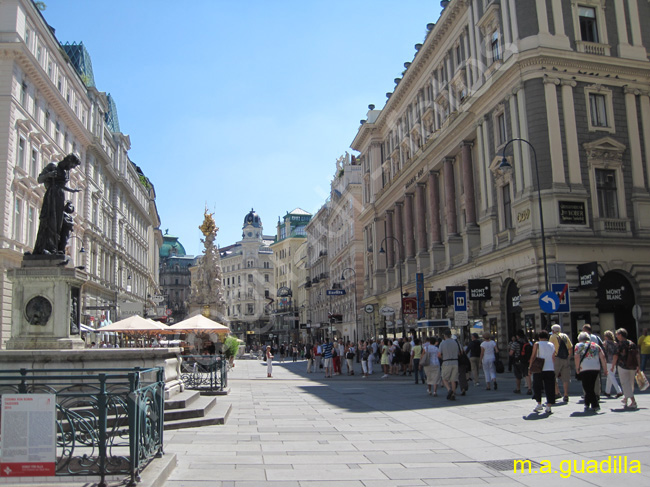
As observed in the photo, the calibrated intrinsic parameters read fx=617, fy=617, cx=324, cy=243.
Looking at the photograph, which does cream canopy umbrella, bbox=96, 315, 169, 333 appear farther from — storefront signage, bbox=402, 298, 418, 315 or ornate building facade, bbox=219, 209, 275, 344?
ornate building facade, bbox=219, 209, 275, 344

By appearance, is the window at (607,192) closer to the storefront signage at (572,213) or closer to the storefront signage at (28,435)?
the storefront signage at (572,213)

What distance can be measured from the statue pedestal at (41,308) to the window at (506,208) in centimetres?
2230

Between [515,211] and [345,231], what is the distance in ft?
149

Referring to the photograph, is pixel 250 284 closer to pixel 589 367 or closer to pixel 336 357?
pixel 336 357

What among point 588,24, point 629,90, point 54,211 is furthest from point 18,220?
point 629,90

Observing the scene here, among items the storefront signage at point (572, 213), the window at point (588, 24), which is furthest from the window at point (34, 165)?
the window at point (588, 24)

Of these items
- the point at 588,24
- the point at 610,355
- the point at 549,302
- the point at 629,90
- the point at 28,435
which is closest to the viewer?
the point at 28,435

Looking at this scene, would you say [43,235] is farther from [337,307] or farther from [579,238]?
[337,307]

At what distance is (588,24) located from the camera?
29797 mm

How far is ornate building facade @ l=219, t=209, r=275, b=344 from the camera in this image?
130250mm

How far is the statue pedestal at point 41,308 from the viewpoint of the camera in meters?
12.5

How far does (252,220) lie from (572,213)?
11786 centimetres

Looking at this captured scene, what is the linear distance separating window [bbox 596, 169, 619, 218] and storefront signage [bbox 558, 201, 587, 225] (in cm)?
151

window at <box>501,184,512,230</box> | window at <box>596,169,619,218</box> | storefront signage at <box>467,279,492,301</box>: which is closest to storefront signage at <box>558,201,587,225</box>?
window at <box>596,169,619,218</box>
